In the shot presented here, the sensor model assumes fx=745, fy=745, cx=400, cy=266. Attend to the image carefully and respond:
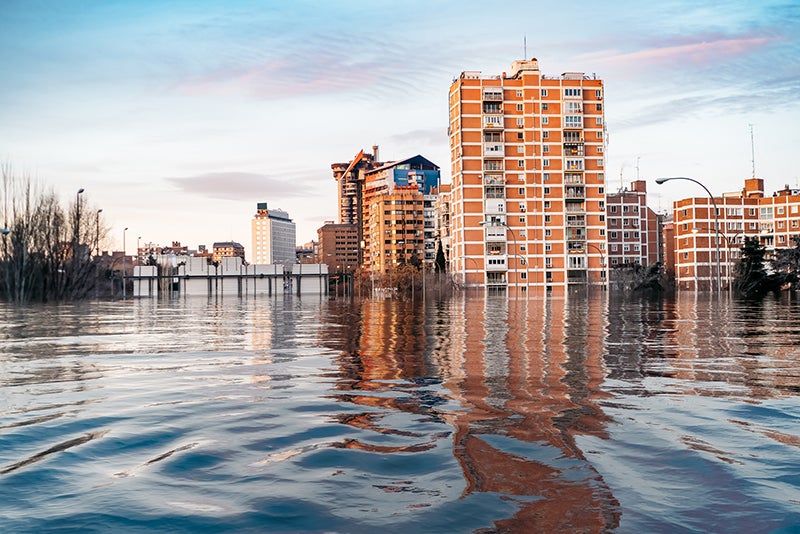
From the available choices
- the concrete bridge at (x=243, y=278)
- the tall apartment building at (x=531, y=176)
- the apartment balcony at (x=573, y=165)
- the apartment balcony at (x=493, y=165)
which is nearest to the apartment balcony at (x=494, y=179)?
the tall apartment building at (x=531, y=176)

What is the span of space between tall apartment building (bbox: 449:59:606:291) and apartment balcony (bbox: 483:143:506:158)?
15 centimetres

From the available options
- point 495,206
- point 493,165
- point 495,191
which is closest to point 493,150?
point 493,165

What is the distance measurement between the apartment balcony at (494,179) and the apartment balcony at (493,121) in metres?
7.21

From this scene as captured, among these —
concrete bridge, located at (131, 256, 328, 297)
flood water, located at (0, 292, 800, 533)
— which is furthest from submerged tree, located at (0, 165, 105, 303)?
flood water, located at (0, 292, 800, 533)

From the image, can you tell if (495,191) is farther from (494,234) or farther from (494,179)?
(494,234)

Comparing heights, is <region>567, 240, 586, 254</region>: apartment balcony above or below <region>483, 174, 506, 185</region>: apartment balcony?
below

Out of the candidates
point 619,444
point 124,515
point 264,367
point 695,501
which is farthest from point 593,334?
point 124,515

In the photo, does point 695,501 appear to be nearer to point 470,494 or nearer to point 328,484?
point 470,494

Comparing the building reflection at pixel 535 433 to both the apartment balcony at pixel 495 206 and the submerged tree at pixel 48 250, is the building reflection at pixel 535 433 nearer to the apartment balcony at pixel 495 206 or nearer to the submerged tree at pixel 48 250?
the submerged tree at pixel 48 250

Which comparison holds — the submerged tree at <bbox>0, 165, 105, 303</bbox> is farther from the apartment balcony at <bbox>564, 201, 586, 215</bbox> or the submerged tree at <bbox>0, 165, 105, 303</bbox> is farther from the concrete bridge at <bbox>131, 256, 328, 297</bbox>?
the apartment balcony at <bbox>564, 201, 586, 215</bbox>

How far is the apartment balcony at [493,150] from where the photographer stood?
113062 mm

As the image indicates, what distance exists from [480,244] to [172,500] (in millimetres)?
107849

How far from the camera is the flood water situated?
4266mm

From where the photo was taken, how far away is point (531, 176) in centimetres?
11494
